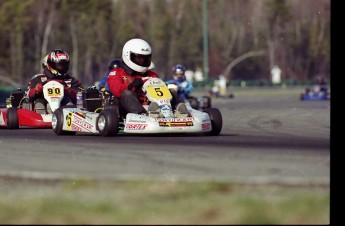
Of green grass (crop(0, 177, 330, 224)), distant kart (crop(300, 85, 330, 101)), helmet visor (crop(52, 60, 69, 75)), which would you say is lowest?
distant kart (crop(300, 85, 330, 101))

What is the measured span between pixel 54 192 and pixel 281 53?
92.2 metres

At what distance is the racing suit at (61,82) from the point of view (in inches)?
676

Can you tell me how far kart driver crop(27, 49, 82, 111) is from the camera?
1716cm

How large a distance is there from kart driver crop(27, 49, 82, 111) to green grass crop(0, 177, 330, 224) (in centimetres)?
912

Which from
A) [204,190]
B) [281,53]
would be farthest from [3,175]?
[281,53]

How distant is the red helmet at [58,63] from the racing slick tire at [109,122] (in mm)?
4076

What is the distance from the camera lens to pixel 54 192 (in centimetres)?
766

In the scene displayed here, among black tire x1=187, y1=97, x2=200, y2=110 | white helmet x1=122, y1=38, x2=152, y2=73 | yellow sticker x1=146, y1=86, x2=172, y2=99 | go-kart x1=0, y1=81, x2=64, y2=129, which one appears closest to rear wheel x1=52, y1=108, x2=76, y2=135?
white helmet x1=122, y1=38, x2=152, y2=73

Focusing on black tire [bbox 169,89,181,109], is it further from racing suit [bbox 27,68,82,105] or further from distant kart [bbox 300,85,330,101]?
distant kart [bbox 300,85,330,101]

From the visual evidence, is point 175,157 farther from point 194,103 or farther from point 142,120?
point 194,103

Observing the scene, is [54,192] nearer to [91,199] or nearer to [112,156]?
[91,199]

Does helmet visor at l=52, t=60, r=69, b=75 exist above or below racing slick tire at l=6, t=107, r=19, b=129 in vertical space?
above

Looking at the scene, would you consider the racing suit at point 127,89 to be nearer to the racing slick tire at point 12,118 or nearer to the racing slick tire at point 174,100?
the racing slick tire at point 174,100

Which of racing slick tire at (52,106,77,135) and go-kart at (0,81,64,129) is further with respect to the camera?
go-kart at (0,81,64,129)
